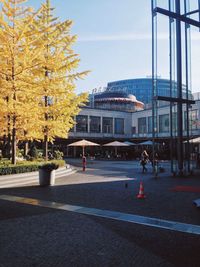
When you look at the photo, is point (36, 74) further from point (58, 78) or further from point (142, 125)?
point (142, 125)

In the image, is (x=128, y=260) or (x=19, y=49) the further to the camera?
(x=19, y=49)

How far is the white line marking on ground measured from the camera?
7379 mm

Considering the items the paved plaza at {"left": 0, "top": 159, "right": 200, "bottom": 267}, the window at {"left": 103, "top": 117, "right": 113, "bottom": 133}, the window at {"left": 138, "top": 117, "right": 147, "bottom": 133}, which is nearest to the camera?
the paved plaza at {"left": 0, "top": 159, "right": 200, "bottom": 267}

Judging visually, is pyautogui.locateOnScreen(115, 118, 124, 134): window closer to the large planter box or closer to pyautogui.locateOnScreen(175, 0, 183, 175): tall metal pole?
pyautogui.locateOnScreen(175, 0, 183, 175): tall metal pole

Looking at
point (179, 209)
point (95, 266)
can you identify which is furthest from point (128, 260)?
point (179, 209)

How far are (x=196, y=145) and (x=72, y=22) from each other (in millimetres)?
31981

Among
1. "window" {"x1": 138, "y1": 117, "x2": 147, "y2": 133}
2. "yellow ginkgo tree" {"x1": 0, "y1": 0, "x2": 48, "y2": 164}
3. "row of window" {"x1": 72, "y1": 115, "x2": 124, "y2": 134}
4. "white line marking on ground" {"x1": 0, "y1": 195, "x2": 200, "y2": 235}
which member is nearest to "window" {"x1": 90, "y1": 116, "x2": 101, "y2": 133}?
"row of window" {"x1": 72, "y1": 115, "x2": 124, "y2": 134}

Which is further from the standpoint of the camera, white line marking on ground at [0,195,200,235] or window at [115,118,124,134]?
window at [115,118,124,134]

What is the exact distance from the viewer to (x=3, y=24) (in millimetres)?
17547

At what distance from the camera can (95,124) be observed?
6188cm

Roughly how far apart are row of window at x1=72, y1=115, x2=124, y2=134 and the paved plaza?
47903mm

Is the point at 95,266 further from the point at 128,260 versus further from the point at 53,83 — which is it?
the point at 53,83

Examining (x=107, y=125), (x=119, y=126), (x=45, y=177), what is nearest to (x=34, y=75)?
(x=45, y=177)

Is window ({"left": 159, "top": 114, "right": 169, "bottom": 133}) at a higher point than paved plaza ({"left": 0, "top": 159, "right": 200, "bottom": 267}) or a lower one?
higher
